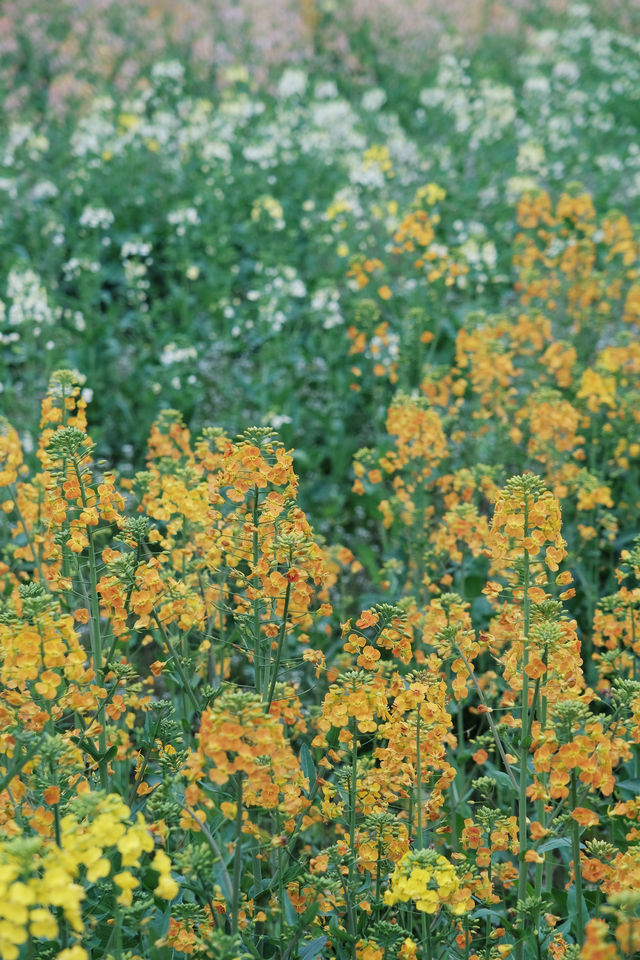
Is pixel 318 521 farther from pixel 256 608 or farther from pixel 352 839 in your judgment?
pixel 352 839

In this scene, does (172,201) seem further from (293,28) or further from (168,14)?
(168,14)

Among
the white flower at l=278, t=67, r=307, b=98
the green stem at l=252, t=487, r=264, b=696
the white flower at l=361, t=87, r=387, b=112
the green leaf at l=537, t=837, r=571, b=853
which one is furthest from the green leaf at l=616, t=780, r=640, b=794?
the white flower at l=361, t=87, r=387, b=112

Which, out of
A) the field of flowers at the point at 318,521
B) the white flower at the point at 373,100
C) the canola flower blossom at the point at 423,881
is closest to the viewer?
the canola flower blossom at the point at 423,881

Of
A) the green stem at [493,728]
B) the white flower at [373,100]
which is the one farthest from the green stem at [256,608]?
the white flower at [373,100]

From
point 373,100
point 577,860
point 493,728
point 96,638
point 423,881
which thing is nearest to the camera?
point 423,881

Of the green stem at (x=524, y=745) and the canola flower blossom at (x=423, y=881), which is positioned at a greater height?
the green stem at (x=524, y=745)

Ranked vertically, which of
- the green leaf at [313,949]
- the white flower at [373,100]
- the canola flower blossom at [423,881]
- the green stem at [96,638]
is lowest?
the green leaf at [313,949]

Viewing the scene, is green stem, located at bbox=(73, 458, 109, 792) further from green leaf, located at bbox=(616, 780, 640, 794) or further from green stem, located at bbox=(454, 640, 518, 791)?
green leaf, located at bbox=(616, 780, 640, 794)

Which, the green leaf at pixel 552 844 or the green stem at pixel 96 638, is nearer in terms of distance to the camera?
the green leaf at pixel 552 844

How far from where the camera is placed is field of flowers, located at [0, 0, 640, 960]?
Answer: 7.67 feet

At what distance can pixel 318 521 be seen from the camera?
5531 millimetres

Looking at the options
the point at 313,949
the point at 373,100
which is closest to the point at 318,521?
the point at 313,949

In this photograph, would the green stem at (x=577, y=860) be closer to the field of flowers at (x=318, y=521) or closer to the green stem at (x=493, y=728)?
the field of flowers at (x=318, y=521)

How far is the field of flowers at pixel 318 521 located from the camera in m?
2.34
